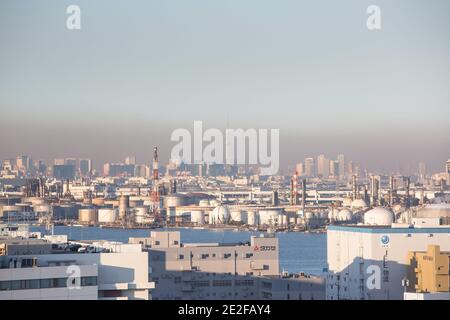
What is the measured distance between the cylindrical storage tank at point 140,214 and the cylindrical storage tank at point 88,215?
1147 millimetres

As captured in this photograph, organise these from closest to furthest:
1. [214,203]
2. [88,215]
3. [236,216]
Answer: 1. [236,216]
2. [88,215]
3. [214,203]

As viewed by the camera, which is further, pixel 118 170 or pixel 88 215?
pixel 118 170

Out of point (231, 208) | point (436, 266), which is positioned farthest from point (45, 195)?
point (436, 266)

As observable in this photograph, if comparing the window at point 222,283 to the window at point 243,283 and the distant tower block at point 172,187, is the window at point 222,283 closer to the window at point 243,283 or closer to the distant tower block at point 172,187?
the window at point 243,283

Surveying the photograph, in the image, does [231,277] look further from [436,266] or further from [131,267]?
[131,267]

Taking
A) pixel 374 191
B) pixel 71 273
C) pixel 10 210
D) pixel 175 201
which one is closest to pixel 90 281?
pixel 71 273

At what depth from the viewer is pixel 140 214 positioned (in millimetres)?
35031

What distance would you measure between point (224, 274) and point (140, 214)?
2369 cm

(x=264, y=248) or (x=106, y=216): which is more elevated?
(x=264, y=248)

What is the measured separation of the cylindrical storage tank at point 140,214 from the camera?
34438mm

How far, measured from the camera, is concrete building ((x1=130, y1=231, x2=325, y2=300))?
10.4 m

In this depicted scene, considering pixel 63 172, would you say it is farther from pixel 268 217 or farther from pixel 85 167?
pixel 268 217

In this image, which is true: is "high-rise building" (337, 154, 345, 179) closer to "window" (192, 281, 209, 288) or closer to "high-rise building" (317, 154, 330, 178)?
"high-rise building" (317, 154, 330, 178)

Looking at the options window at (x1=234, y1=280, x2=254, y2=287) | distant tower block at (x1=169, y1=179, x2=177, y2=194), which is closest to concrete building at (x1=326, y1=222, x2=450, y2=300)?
window at (x1=234, y1=280, x2=254, y2=287)
